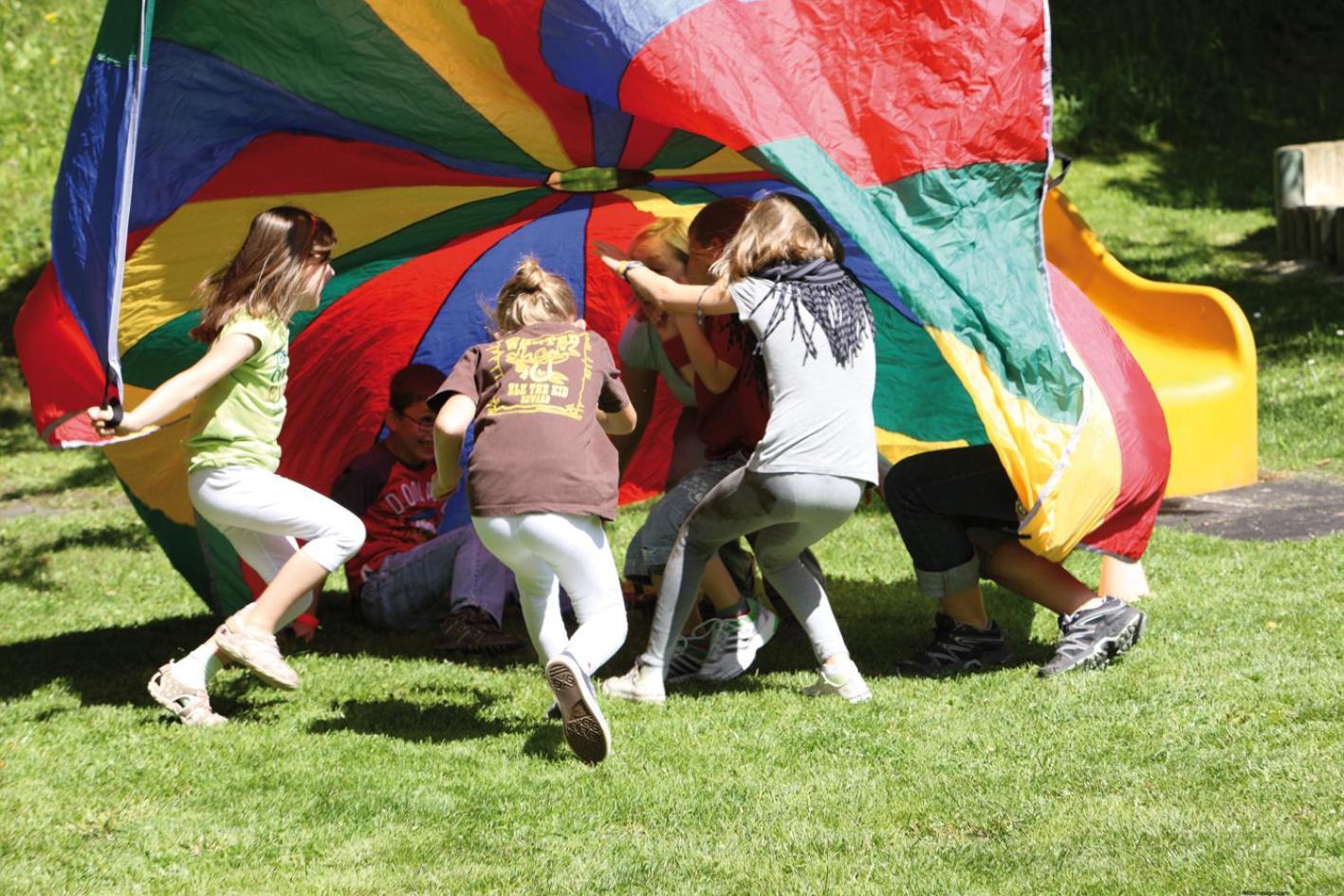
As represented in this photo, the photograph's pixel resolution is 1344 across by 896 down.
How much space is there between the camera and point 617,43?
4754mm

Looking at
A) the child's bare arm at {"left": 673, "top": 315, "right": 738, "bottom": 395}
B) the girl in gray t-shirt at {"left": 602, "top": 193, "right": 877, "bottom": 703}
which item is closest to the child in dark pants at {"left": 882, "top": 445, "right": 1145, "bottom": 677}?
the girl in gray t-shirt at {"left": 602, "top": 193, "right": 877, "bottom": 703}

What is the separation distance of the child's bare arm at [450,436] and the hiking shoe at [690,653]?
44.9 inches

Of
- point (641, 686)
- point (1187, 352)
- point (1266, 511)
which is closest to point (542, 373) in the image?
point (641, 686)

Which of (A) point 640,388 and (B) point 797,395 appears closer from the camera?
(B) point 797,395

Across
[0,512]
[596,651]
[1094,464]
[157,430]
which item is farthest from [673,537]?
[0,512]

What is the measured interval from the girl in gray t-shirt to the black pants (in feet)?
1.89

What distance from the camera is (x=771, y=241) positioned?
475cm

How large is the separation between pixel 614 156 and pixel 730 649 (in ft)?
6.60

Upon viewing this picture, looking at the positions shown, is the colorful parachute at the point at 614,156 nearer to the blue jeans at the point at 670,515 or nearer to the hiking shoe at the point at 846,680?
the hiking shoe at the point at 846,680

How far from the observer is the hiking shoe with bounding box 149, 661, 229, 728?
4.95 m

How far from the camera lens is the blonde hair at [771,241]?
15.6 ft

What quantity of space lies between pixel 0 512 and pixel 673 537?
599 cm

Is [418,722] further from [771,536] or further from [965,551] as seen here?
[965,551]

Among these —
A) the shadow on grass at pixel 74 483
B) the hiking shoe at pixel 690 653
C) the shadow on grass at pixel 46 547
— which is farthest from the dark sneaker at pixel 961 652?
the shadow on grass at pixel 74 483
